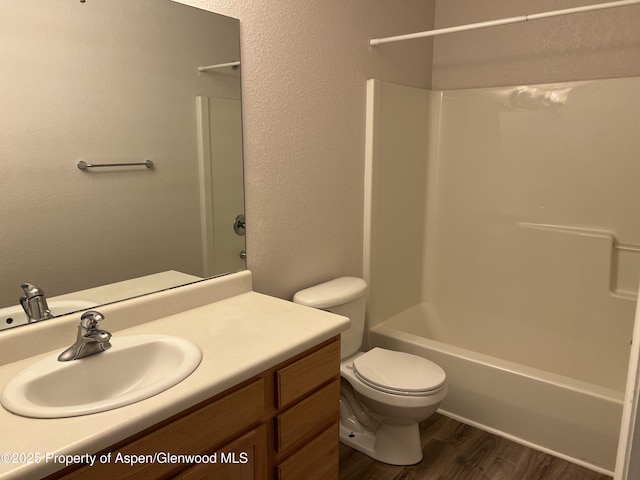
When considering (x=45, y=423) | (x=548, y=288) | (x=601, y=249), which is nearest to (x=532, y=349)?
(x=548, y=288)

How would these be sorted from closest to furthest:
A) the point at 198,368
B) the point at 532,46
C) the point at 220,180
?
the point at 198,368
the point at 220,180
the point at 532,46

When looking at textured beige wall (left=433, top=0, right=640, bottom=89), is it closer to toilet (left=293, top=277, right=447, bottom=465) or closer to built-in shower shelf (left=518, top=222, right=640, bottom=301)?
built-in shower shelf (left=518, top=222, right=640, bottom=301)

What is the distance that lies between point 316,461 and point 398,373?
63 centimetres

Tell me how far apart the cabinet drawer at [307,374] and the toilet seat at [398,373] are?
18.9 inches

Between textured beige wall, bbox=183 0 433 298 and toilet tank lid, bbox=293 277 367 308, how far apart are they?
0.24 feet

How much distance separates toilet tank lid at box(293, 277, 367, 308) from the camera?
6.71ft

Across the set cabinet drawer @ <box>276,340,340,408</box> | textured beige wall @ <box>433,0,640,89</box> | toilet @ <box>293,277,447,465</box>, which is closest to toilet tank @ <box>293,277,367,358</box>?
toilet @ <box>293,277,447,465</box>

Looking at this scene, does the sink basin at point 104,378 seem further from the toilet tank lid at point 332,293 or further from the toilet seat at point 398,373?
the toilet seat at point 398,373

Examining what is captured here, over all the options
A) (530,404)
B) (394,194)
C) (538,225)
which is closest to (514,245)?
(538,225)

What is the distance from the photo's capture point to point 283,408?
1373mm

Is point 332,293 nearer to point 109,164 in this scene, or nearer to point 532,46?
point 109,164

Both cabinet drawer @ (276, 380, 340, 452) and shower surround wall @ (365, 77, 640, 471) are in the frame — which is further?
shower surround wall @ (365, 77, 640, 471)

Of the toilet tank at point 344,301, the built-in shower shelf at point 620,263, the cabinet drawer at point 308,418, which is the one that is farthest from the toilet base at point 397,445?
the built-in shower shelf at point 620,263

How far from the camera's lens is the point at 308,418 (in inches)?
57.7
